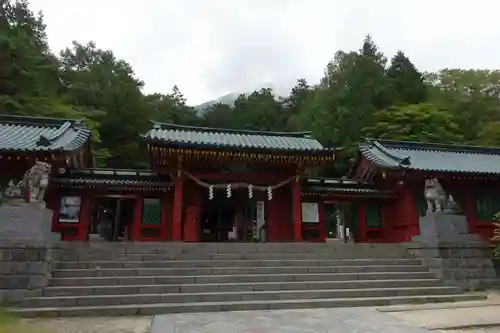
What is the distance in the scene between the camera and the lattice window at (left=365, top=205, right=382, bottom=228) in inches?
657

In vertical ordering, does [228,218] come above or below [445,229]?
above

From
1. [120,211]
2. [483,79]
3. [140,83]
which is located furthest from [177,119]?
[483,79]

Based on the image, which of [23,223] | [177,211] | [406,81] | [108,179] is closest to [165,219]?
[177,211]

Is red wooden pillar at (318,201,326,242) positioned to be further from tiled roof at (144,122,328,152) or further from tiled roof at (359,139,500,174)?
tiled roof at (359,139,500,174)

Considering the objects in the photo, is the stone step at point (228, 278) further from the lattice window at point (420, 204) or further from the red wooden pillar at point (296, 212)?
the lattice window at point (420, 204)

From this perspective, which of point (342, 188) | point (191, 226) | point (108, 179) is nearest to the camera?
point (191, 226)

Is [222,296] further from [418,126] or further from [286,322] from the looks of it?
[418,126]

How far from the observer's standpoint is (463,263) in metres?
11.4

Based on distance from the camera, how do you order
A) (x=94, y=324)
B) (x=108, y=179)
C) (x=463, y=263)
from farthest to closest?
(x=108, y=179), (x=463, y=263), (x=94, y=324)

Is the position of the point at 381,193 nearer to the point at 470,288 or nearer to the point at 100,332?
the point at 470,288

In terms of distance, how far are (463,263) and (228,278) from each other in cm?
730

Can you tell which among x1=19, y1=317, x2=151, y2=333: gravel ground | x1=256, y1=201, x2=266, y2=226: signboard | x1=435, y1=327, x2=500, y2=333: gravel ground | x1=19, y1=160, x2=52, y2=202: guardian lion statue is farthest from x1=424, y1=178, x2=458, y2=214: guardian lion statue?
x1=19, y1=160, x2=52, y2=202: guardian lion statue

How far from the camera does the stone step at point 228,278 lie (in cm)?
909

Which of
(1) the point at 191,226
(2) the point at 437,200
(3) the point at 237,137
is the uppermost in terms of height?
(3) the point at 237,137
